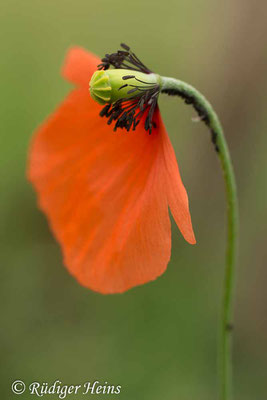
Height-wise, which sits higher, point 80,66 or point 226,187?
point 80,66

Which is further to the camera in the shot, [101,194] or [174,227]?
[174,227]

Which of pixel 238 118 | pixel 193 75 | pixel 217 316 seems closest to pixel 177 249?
pixel 217 316

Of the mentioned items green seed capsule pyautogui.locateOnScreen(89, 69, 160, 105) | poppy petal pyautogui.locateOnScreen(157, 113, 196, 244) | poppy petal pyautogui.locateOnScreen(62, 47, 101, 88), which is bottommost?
poppy petal pyautogui.locateOnScreen(157, 113, 196, 244)

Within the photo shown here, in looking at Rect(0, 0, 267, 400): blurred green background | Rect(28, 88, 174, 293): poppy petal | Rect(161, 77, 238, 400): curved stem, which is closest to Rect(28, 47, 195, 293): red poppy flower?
Rect(28, 88, 174, 293): poppy petal

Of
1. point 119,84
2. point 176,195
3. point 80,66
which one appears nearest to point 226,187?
point 176,195

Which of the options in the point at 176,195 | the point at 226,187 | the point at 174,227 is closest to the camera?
the point at 176,195

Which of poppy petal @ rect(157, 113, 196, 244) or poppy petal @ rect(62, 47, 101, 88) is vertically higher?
poppy petal @ rect(62, 47, 101, 88)

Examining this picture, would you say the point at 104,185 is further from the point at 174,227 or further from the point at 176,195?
the point at 174,227

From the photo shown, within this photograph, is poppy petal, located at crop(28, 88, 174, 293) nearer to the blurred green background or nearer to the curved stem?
the curved stem
